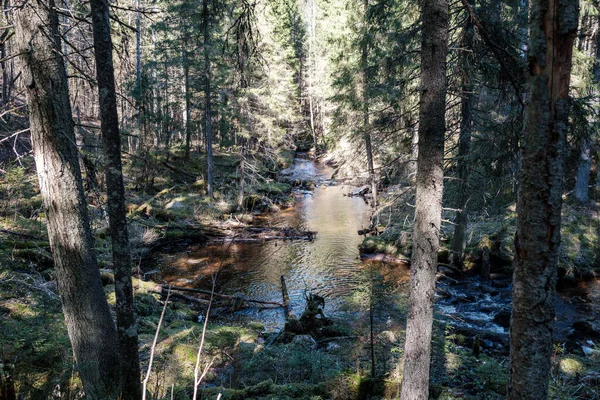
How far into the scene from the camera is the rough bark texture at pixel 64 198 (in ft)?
14.3

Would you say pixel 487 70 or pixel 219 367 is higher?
pixel 487 70

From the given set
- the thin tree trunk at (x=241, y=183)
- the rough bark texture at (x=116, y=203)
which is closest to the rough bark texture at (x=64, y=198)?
the rough bark texture at (x=116, y=203)

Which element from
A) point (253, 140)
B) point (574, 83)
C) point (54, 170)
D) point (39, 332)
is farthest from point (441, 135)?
point (253, 140)

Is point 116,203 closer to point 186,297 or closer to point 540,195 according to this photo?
point 540,195

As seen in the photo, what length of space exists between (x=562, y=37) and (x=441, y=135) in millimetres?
2412

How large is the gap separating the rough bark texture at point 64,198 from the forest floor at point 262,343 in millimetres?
335

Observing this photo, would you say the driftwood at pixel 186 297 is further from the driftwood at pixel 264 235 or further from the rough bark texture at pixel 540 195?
the rough bark texture at pixel 540 195

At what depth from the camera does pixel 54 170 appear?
15.0 feet

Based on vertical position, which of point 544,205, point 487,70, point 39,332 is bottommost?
point 39,332

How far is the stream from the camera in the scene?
9.91 metres

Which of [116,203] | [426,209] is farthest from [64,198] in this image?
Result: [426,209]

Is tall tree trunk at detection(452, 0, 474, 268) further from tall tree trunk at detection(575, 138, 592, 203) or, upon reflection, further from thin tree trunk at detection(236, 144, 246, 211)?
thin tree trunk at detection(236, 144, 246, 211)

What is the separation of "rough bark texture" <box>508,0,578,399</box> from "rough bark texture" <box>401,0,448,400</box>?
2120mm

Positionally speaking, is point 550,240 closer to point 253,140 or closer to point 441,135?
point 441,135
